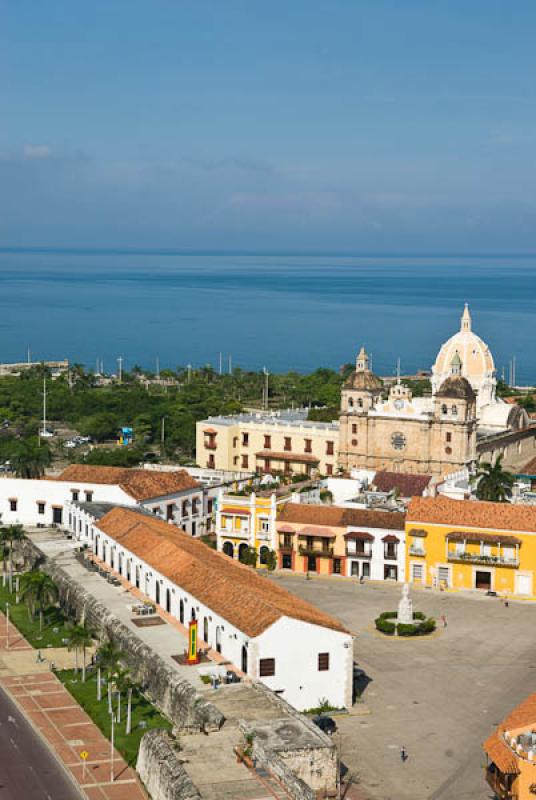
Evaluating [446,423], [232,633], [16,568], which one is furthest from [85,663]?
[446,423]

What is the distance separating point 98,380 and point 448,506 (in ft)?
307

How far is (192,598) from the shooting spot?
4828 cm

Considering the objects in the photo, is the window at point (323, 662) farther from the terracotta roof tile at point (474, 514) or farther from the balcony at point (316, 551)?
the balcony at point (316, 551)

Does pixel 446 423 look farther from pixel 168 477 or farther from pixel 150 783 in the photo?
pixel 150 783

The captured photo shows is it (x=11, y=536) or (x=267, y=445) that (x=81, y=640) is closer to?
(x=11, y=536)

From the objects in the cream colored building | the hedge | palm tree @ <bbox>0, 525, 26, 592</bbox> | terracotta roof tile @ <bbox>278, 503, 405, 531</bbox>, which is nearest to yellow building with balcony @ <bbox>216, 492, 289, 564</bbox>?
terracotta roof tile @ <bbox>278, 503, 405, 531</bbox>

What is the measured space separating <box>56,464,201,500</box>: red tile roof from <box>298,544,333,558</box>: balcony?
10.0m

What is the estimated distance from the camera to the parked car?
138 feet

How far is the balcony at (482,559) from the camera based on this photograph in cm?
6041

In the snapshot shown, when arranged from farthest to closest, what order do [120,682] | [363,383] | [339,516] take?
[363,383]
[339,516]
[120,682]

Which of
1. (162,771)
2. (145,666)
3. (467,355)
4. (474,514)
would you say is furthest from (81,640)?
(467,355)

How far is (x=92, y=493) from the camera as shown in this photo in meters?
70.6

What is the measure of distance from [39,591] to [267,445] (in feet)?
139

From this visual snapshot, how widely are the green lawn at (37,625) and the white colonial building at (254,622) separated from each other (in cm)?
383
